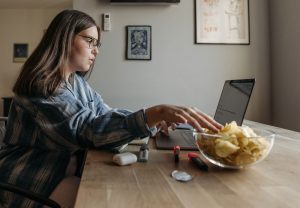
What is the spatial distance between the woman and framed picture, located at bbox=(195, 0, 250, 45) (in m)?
1.44

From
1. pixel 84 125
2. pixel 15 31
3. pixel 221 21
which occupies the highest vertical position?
pixel 15 31

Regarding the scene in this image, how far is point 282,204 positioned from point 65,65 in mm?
794

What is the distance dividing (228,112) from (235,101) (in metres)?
0.08

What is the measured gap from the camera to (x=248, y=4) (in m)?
2.23

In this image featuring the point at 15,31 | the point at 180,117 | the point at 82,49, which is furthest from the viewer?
the point at 15,31

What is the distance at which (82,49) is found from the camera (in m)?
1.00

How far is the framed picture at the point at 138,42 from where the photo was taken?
213 centimetres

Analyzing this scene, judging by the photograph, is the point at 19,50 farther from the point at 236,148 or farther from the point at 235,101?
the point at 236,148

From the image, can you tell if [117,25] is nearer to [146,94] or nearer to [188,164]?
[146,94]

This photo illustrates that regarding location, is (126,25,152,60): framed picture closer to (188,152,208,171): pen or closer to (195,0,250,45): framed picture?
(195,0,250,45): framed picture

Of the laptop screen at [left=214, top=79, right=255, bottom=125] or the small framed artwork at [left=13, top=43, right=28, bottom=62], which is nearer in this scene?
the laptop screen at [left=214, top=79, right=255, bottom=125]

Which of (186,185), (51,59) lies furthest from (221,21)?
(186,185)

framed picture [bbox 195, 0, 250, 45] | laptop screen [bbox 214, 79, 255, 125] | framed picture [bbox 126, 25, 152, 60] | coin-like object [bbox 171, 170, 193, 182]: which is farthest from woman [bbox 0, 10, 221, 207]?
framed picture [bbox 195, 0, 250, 45]

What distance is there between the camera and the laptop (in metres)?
0.99
